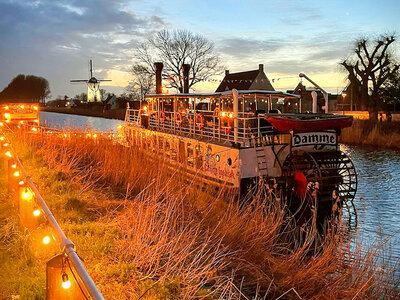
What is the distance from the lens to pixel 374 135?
30.3 m

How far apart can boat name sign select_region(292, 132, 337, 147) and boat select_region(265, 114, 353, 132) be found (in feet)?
1.23

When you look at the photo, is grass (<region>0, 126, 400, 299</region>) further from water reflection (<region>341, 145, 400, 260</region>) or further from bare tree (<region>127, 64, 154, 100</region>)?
bare tree (<region>127, 64, 154, 100</region>)

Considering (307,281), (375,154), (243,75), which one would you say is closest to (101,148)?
(307,281)

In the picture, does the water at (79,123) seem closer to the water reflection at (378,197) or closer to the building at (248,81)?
the water reflection at (378,197)

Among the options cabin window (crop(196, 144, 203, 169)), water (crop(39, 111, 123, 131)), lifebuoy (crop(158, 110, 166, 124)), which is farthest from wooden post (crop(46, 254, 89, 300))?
lifebuoy (crop(158, 110, 166, 124))

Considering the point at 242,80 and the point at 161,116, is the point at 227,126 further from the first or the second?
the point at 242,80

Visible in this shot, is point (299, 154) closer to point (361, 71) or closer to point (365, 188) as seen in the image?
point (365, 188)

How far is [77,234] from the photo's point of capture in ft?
19.5

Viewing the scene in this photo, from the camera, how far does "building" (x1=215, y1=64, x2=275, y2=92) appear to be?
182ft

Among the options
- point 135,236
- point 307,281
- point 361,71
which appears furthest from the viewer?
point 361,71

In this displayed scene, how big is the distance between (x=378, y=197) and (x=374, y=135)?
1572 centimetres

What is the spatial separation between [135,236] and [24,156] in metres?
8.33

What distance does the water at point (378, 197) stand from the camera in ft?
36.8

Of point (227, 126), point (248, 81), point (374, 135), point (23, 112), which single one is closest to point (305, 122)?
point (227, 126)
